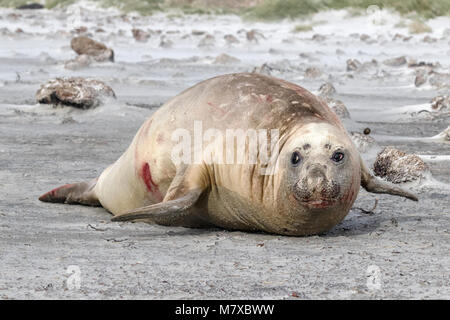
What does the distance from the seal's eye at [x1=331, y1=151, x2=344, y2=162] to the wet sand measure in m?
0.35

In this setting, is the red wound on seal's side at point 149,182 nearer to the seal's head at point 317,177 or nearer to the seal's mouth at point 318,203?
the seal's head at point 317,177

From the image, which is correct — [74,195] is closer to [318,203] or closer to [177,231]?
[177,231]

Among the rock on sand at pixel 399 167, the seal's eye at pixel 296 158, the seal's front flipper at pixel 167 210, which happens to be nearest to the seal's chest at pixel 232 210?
the seal's front flipper at pixel 167 210

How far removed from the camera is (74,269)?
3.31m

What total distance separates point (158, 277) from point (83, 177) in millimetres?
2537

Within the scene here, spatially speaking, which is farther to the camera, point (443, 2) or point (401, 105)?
point (443, 2)

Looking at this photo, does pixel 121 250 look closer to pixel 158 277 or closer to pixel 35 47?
pixel 158 277

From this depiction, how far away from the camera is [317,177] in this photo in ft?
12.3

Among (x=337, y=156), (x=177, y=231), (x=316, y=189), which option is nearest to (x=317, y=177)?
(x=316, y=189)

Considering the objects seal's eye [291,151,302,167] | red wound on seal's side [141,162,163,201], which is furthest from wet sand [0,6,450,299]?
seal's eye [291,151,302,167]

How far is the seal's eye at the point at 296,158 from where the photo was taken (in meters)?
3.86

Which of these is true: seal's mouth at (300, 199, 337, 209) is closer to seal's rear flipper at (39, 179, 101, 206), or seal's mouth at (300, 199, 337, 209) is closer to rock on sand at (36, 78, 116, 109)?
seal's rear flipper at (39, 179, 101, 206)

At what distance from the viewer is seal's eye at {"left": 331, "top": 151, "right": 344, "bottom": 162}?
3.84 metres
